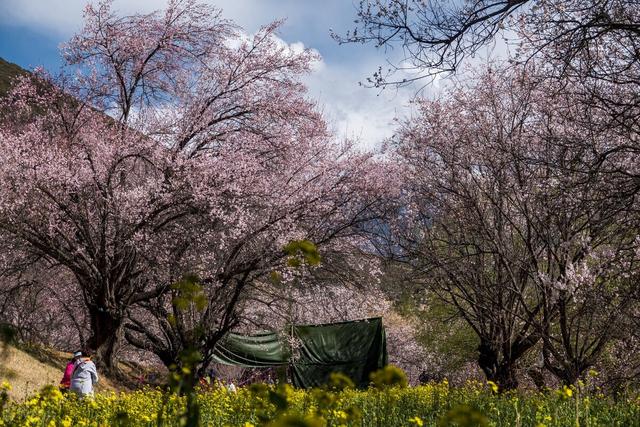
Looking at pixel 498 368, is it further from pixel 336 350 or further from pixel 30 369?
pixel 30 369

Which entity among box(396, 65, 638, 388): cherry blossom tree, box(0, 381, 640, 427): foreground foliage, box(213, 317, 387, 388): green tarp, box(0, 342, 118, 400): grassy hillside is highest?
box(396, 65, 638, 388): cherry blossom tree

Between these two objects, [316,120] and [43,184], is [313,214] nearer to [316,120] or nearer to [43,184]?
[316,120]

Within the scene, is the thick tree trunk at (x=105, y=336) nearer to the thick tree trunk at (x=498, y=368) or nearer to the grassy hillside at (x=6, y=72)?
the thick tree trunk at (x=498, y=368)

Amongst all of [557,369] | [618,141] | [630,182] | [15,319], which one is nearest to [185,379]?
[630,182]

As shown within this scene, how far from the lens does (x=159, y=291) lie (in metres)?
16.3

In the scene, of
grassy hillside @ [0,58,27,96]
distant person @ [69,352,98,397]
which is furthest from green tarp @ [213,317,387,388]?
grassy hillside @ [0,58,27,96]

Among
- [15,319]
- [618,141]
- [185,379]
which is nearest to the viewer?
[185,379]

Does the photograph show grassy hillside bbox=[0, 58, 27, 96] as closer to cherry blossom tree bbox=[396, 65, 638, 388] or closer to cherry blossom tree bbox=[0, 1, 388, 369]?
cherry blossom tree bbox=[0, 1, 388, 369]

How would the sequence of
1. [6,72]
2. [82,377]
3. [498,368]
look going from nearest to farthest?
[82,377], [498,368], [6,72]

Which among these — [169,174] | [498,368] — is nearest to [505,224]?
[498,368]

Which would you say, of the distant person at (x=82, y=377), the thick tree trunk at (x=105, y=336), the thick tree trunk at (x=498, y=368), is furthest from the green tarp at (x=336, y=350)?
the distant person at (x=82, y=377)

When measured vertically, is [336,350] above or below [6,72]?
below

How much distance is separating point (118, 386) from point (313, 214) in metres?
6.68

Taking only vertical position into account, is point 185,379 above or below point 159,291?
below
